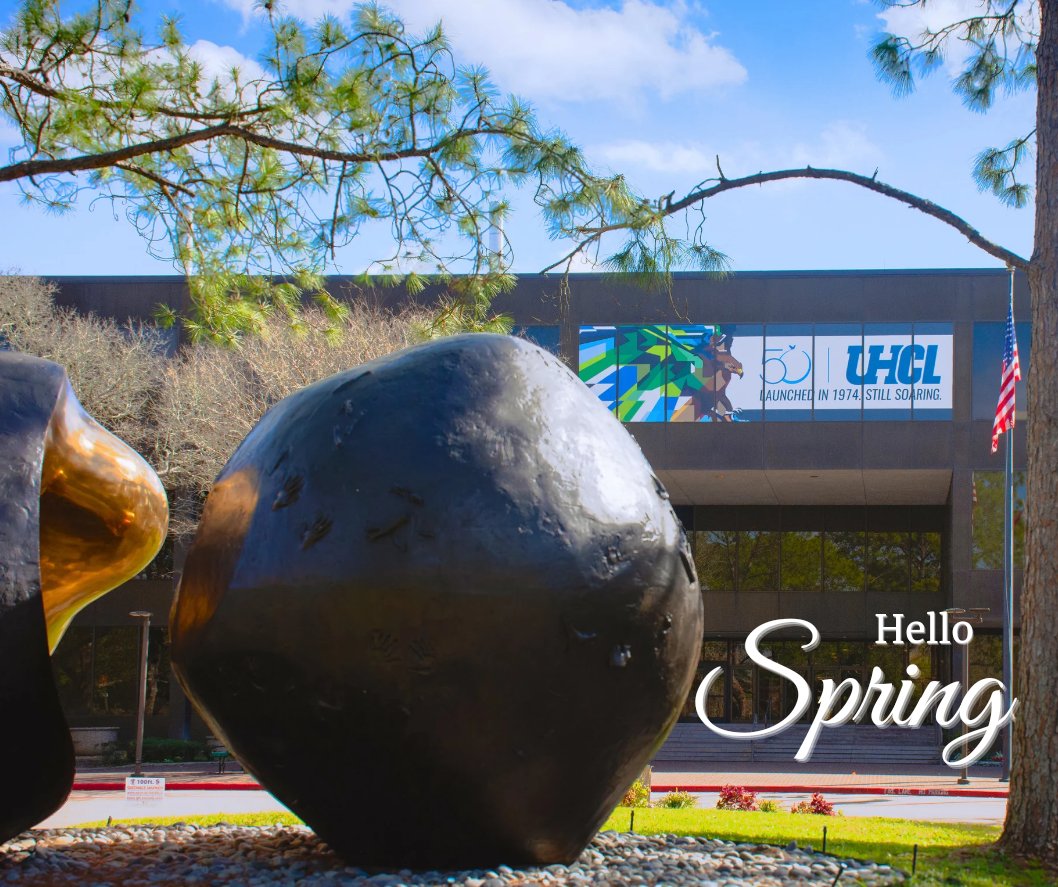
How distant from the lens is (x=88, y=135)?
10438 millimetres

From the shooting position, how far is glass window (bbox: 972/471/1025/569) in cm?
3316

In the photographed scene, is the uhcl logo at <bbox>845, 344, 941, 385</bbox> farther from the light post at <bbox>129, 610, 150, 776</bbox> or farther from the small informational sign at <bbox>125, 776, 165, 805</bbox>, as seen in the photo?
the small informational sign at <bbox>125, 776, 165, 805</bbox>

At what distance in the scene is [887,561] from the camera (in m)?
37.8

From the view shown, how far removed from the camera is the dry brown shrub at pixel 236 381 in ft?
79.9

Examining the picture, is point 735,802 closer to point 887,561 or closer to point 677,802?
point 677,802

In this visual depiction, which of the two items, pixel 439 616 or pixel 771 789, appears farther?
pixel 771 789

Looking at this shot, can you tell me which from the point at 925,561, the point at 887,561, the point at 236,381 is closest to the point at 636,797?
the point at 236,381

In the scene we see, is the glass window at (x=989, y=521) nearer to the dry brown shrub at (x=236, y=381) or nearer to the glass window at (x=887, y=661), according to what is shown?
the glass window at (x=887, y=661)

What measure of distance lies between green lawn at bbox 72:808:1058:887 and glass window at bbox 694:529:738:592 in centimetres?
2305

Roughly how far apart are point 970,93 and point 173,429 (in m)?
19.1

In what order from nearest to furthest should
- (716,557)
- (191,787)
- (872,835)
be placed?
(872,835) → (191,787) → (716,557)

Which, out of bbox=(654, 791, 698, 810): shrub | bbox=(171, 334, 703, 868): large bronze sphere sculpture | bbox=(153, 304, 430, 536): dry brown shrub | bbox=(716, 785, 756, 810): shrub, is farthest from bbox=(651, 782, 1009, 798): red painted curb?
bbox=(171, 334, 703, 868): large bronze sphere sculpture

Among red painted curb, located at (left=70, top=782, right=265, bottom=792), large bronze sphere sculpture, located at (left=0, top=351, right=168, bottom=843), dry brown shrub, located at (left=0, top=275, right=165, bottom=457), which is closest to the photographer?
large bronze sphere sculpture, located at (left=0, top=351, right=168, bottom=843)

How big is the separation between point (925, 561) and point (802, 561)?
11.8 ft
